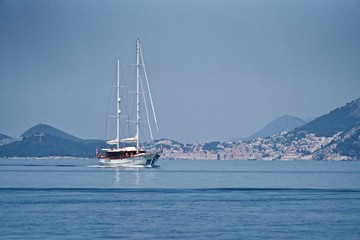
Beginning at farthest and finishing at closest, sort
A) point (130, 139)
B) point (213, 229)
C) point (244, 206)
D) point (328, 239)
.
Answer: point (130, 139) → point (244, 206) → point (213, 229) → point (328, 239)

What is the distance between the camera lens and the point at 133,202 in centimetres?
7662

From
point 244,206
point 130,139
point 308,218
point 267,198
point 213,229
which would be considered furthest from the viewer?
point 130,139

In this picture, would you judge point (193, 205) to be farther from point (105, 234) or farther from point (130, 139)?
point (130, 139)

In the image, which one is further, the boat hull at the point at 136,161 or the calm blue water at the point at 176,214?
the boat hull at the point at 136,161

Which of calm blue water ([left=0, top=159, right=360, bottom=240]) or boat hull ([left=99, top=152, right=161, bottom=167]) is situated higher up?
boat hull ([left=99, top=152, right=161, bottom=167])

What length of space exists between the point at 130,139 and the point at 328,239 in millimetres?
120790

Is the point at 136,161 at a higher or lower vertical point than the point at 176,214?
higher

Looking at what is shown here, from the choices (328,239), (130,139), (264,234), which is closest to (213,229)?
(264,234)

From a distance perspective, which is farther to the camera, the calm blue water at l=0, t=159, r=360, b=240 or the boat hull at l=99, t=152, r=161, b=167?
the boat hull at l=99, t=152, r=161, b=167

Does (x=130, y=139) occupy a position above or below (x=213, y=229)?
above

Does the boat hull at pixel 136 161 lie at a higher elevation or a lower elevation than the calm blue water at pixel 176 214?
higher

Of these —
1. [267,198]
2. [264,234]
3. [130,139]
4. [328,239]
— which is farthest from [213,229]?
[130,139]

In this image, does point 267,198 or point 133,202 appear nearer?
point 133,202

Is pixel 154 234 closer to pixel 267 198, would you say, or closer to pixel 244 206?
pixel 244 206
